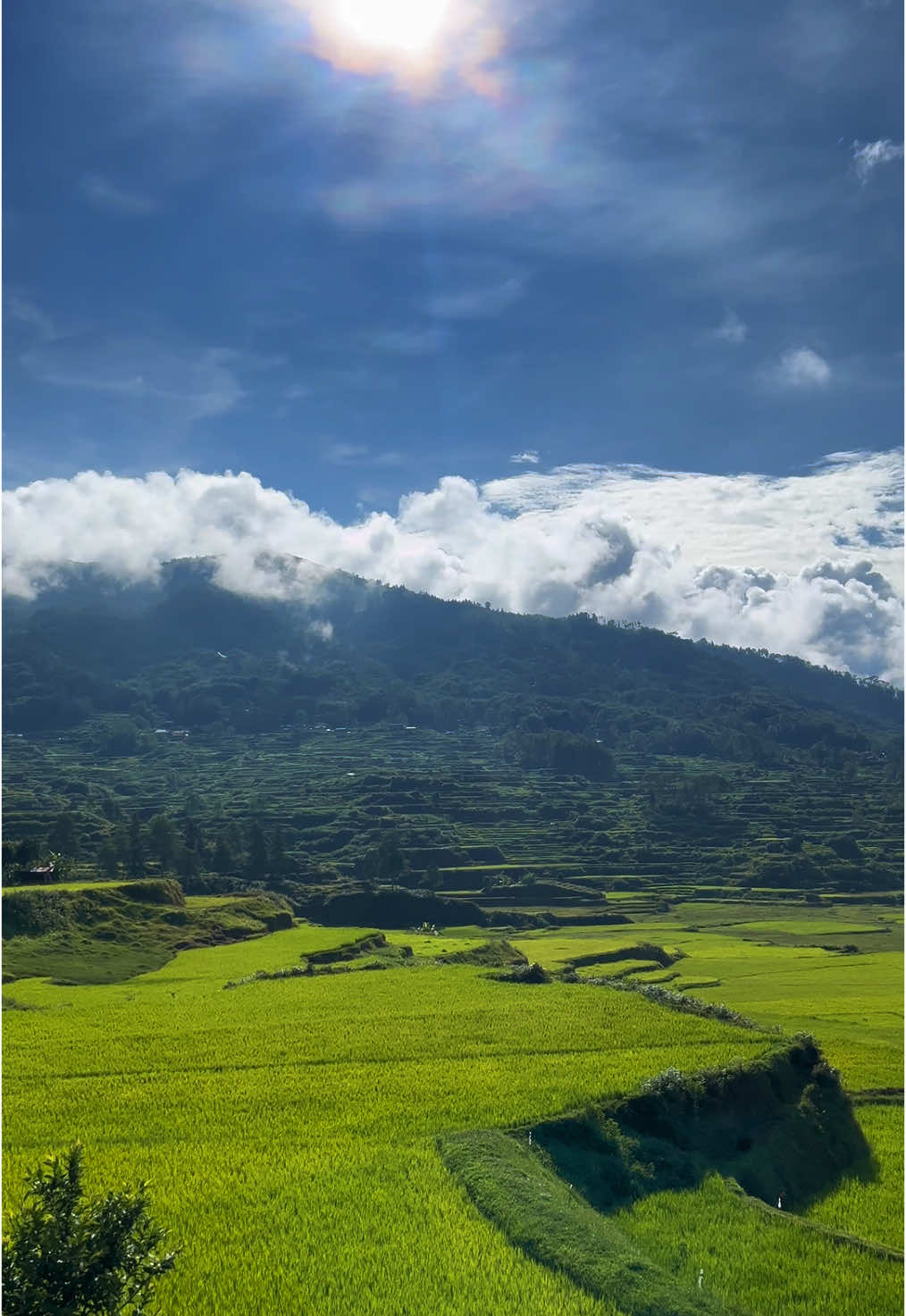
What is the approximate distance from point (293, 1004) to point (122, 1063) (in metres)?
11.9

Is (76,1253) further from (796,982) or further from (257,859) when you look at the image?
(257,859)

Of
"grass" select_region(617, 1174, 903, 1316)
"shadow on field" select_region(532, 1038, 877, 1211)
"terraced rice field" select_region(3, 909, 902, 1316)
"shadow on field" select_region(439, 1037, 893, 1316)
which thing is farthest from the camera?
"shadow on field" select_region(532, 1038, 877, 1211)

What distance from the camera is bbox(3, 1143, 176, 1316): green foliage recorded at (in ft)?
49.8

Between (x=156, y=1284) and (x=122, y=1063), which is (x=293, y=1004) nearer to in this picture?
(x=122, y=1063)

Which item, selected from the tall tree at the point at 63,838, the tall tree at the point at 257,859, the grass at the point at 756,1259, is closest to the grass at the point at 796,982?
the grass at the point at 756,1259

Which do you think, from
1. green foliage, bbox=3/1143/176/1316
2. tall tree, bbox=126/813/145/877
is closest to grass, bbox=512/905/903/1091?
green foliage, bbox=3/1143/176/1316

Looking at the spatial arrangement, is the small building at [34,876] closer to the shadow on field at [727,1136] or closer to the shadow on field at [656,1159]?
the shadow on field at [656,1159]

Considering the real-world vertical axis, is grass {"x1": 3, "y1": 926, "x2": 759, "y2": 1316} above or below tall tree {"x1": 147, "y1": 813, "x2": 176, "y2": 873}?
above

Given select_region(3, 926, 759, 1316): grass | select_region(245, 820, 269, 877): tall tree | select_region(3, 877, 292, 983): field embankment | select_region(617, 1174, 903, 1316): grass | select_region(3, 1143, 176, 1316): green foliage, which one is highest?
select_region(3, 1143, 176, 1316): green foliage

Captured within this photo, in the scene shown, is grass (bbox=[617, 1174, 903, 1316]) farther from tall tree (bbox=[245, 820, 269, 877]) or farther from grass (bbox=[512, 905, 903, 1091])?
tall tree (bbox=[245, 820, 269, 877])

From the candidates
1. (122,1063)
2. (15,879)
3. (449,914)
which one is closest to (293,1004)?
(122,1063)

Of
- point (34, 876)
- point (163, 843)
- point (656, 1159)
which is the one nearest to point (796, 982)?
point (656, 1159)

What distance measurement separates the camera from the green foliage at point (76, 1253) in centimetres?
1516

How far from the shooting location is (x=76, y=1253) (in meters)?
15.3
